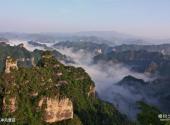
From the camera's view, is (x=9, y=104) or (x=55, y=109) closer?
(x=9, y=104)

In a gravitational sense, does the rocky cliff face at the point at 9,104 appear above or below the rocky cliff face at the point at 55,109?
above

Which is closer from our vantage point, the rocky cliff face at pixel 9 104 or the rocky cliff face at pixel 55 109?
the rocky cliff face at pixel 9 104

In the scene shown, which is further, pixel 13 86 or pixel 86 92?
pixel 86 92

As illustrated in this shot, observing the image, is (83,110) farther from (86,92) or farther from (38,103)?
(38,103)

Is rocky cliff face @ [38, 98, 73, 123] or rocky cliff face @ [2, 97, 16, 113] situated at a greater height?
rocky cliff face @ [2, 97, 16, 113]

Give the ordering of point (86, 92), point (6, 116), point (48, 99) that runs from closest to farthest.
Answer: point (6, 116), point (48, 99), point (86, 92)

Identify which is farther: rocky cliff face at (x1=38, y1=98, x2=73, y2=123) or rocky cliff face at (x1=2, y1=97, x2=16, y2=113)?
rocky cliff face at (x1=38, y1=98, x2=73, y2=123)

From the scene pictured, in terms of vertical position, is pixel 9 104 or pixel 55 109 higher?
pixel 9 104

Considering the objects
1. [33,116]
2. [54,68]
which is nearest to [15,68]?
[33,116]
